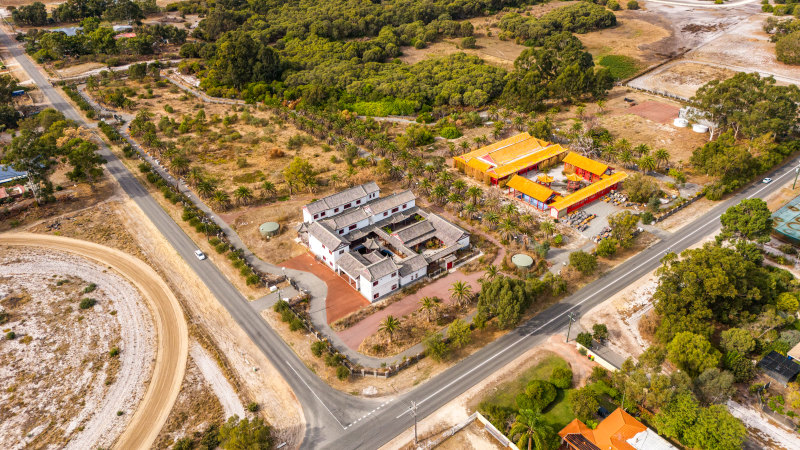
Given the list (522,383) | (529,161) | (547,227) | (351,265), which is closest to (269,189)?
(351,265)

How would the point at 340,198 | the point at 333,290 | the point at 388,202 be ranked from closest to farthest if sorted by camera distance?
the point at 333,290 → the point at 388,202 → the point at 340,198

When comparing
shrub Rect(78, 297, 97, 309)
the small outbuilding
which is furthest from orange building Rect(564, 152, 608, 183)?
shrub Rect(78, 297, 97, 309)

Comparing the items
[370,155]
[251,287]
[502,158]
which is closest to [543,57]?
[502,158]

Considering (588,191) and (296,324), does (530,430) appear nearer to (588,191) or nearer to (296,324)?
(296,324)

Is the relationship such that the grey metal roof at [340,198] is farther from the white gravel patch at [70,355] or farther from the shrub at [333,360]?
the white gravel patch at [70,355]

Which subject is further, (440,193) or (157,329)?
(440,193)

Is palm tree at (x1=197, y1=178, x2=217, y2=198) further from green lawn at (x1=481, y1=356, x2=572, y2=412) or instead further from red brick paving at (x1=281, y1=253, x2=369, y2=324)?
green lawn at (x1=481, y1=356, x2=572, y2=412)

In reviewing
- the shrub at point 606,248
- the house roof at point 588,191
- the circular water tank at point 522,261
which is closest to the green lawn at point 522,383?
the circular water tank at point 522,261

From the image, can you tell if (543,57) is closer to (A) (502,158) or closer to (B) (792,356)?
(A) (502,158)
